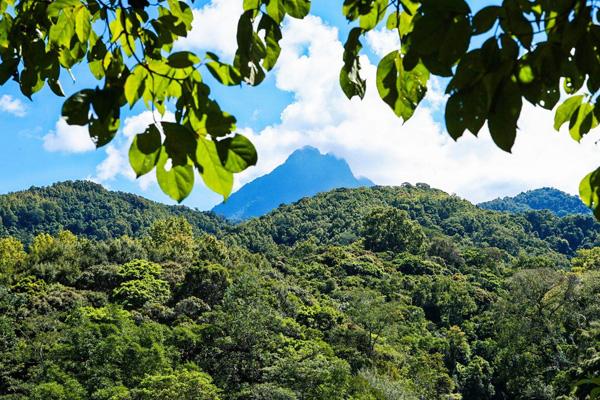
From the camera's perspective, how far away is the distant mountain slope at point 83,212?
55409mm

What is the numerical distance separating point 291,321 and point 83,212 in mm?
54642

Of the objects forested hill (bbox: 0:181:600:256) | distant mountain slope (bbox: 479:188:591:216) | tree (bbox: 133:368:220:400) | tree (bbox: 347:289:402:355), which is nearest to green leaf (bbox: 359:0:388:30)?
tree (bbox: 133:368:220:400)

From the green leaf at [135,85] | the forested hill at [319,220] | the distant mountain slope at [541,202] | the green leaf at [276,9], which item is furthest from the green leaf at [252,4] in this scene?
the distant mountain slope at [541,202]

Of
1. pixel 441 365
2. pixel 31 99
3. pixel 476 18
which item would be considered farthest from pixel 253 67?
pixel 441 365

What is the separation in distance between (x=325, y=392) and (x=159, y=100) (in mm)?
10450

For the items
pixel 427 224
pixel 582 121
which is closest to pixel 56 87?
pixel 582 121

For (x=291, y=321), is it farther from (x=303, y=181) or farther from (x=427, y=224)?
(x=303, y=181)

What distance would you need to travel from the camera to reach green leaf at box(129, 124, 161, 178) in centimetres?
60

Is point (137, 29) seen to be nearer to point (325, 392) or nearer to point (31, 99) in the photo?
point (31, 99)

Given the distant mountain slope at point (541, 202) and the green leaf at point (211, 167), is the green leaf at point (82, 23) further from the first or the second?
the distant mountain slope at point (541, 202)

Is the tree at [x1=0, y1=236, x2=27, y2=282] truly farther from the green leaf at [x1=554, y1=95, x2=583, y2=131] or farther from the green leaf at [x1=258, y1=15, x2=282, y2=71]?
the green leaf at [x1=554, y1=95, x2=583, y2=131]

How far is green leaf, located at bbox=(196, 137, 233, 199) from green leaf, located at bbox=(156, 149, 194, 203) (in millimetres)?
25

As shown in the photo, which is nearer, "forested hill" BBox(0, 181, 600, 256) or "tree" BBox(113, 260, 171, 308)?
"tree" BBox(113, 260, 171, 308)

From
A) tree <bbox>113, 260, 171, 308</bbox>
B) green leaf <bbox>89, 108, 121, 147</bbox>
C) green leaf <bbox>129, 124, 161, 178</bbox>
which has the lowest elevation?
green leaf <bbox>129, 124, 161, 178</bbox>
